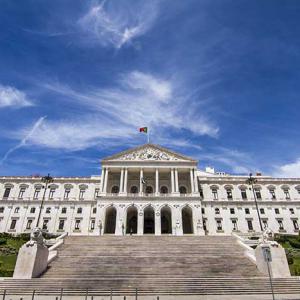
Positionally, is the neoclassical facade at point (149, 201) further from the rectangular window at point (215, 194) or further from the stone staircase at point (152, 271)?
the stone staircase at point (152, 271)

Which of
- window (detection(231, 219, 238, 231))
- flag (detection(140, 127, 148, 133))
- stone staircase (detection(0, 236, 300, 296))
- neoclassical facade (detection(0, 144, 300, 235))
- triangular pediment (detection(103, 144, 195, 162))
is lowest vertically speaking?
stone staircase (detection(0, 236, 300, 296))

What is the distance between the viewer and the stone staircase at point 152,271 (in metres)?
19.8

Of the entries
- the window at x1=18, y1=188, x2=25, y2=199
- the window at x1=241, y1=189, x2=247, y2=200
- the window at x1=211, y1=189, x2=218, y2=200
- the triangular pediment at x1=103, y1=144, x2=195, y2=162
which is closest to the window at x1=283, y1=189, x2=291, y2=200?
the window at x1=241, y1=189, x2=247, y2=200

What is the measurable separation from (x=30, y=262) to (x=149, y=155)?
37.3 meters

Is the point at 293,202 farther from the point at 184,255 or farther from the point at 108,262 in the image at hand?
the point at 108,262

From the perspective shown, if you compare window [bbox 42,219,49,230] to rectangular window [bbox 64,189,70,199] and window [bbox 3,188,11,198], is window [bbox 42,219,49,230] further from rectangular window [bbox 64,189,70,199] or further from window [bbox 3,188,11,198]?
window [bbox 3,188,11,198]

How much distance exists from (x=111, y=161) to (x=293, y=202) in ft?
134

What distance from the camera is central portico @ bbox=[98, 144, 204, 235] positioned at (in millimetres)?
50594

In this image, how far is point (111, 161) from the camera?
56.1 m

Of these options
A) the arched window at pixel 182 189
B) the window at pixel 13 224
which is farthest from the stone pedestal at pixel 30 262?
the arched window at pixel 182 189

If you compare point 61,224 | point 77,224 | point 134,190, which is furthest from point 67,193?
point 134,190

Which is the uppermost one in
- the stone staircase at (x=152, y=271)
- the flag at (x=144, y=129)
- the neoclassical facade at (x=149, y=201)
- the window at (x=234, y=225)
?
the flag at (x=144, y=129)

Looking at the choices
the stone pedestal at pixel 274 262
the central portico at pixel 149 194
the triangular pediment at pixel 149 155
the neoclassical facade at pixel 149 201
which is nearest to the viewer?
the stone pedestal at pixel 274 262

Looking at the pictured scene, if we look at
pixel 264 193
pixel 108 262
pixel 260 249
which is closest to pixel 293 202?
pixel 264 193
